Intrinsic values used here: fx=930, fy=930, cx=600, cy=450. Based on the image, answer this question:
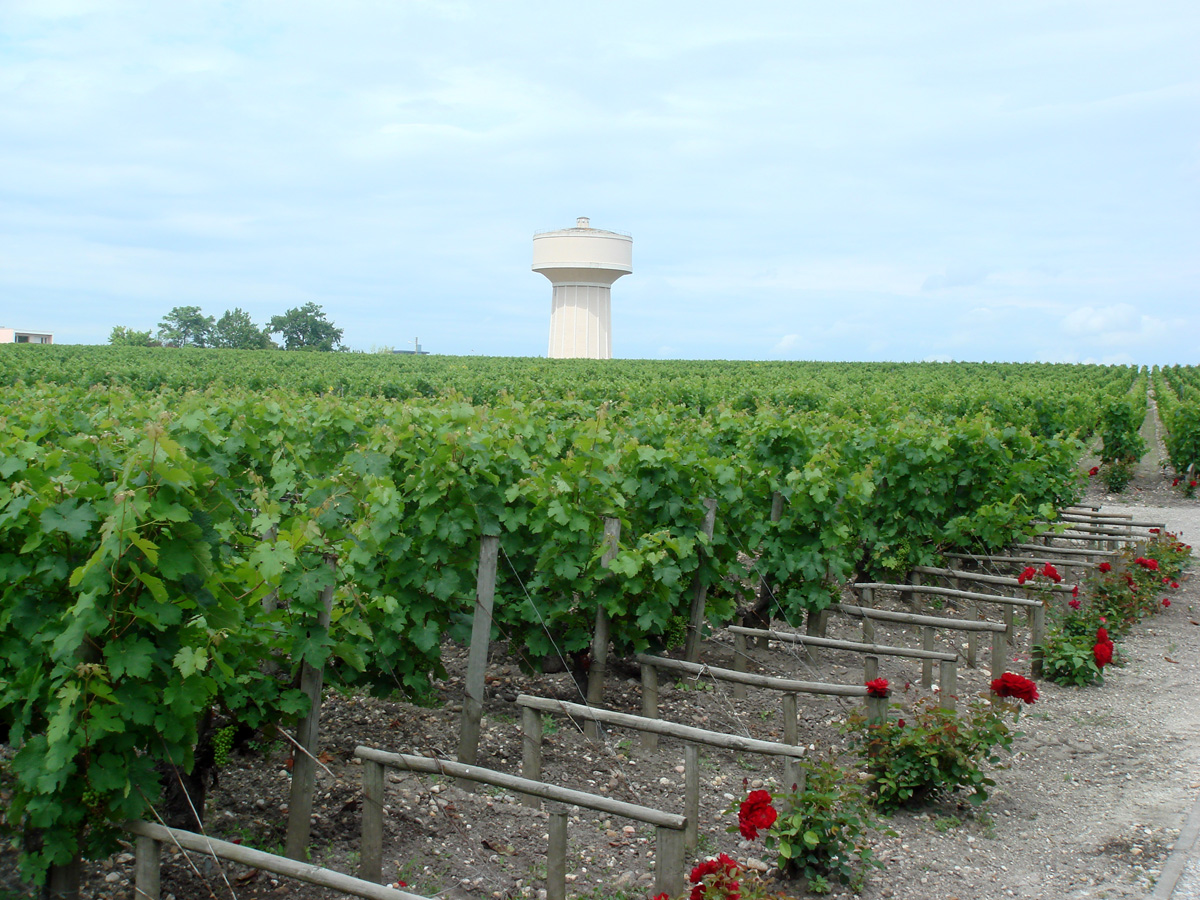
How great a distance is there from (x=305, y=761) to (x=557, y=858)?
1.28 meters

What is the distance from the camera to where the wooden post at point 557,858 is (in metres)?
3.91

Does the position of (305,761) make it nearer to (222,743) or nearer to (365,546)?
(222,743)

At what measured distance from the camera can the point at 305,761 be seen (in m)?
4.32

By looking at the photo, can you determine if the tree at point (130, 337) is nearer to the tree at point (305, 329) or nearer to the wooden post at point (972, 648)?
the tree at point (305, 329)

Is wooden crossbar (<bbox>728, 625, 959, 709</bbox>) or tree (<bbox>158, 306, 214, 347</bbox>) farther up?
tree (<bbox>158, 306, 214, 347</bbox>)

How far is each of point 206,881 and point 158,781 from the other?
0.60 m

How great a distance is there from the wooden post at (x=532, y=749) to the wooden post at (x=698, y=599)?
211 cm

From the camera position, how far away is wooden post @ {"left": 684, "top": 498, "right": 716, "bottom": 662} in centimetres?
685

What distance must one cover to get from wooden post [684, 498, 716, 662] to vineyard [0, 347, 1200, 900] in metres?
0.02

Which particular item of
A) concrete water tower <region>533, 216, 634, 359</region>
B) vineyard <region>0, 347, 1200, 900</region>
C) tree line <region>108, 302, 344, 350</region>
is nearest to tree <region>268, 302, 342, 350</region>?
tree line <region>108, 302, 344, 350</region>

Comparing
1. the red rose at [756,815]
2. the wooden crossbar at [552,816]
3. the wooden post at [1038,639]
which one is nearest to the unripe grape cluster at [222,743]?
the wooden crossbar at [552,816]

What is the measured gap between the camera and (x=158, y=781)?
3.76m

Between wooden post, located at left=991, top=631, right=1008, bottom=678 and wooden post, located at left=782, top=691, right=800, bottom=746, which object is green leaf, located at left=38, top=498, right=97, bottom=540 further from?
wooden post, located at left=991, top=631, right=1008, bottom=678

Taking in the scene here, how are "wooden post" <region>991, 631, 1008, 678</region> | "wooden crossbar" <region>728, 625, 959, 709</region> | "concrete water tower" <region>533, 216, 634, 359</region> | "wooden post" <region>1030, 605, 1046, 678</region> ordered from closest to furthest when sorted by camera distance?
"wooden crossbar" <region>728, 625, 959, 709</region>
"wooden post" <region>991, 631, 1008, 678</region>
"wooden post" <region>1030, 605, 1046, 678</region>
"concrete water tower" <region>533, 216, 634, 359</region>
